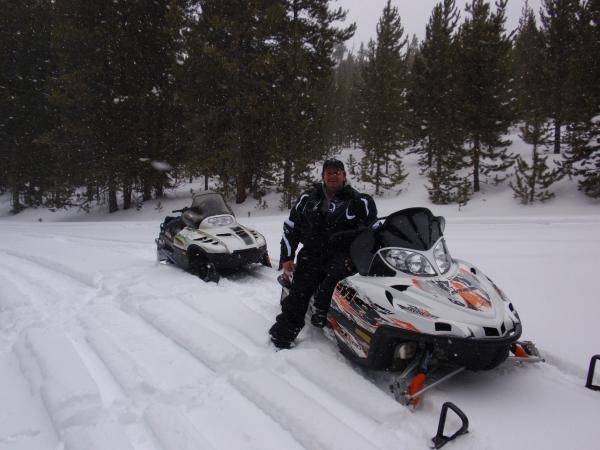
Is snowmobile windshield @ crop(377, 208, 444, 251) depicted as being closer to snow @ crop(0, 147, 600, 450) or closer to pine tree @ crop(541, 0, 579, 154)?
snow @ crop(0, 147, 600, 450)

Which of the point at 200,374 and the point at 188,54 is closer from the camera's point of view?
the point at 200,374

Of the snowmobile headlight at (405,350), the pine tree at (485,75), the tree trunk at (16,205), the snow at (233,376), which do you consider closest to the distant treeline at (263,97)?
the pine tree at (485,75)

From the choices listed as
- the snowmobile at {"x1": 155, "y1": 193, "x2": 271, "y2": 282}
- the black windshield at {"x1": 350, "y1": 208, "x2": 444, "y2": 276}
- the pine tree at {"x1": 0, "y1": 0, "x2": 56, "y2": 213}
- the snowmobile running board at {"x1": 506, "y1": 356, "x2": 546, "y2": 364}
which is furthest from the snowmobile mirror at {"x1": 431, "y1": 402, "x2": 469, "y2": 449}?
the pine tree at {"x1": 0, "y1": 0, "x2": 56, "y2": 213}

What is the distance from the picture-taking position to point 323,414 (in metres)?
2.62

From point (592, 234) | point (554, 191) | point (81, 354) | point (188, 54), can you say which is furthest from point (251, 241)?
point (554, 191)

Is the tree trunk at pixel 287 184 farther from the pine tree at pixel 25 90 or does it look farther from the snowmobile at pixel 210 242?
the pine tree at pixel 25 90

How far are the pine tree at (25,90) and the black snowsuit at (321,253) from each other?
69.4 feet

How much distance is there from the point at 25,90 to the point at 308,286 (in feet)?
79.5

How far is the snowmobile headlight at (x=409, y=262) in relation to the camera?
291 cm

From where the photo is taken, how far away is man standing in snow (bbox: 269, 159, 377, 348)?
Result: 3.60 metres

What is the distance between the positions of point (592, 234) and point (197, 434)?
28.4 feet

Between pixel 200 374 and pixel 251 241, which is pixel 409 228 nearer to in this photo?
pixel 200 374

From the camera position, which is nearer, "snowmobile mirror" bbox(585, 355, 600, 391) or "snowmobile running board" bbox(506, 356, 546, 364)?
"snowmobile mirror" bbox(585, 355, 600, 391)

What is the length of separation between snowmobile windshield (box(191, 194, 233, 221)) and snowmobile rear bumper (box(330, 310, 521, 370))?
4.12m
